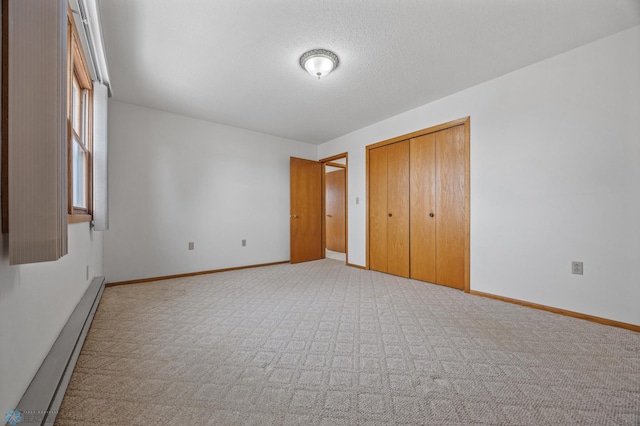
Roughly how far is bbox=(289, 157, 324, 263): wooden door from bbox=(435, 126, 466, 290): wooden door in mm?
2575

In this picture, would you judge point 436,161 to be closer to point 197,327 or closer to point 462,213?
point 462,213

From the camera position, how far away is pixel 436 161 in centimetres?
346

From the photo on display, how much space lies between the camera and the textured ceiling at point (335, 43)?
6.21 ft

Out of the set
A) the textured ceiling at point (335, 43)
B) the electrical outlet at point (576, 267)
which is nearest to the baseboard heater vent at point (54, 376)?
the textured ceiling at point (335, 43)

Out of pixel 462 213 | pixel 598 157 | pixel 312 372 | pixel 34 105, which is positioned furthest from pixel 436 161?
pixel 34 105

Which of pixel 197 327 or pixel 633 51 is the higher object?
pixel 633 51

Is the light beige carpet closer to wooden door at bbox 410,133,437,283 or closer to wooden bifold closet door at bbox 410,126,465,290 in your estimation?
wooden bifold closet door at bbox 410,126,465,290

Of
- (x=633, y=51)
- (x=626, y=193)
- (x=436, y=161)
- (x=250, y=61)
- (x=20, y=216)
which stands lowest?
(x=20, y=216)

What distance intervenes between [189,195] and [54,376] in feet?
10.0

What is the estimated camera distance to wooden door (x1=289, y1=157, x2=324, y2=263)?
509 centimetres

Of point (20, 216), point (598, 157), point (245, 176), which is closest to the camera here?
point (20, 216)

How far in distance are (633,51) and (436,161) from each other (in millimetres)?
1789

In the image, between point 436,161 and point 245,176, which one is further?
point 245,176

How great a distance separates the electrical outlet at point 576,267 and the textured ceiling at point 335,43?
1962 millimetres
